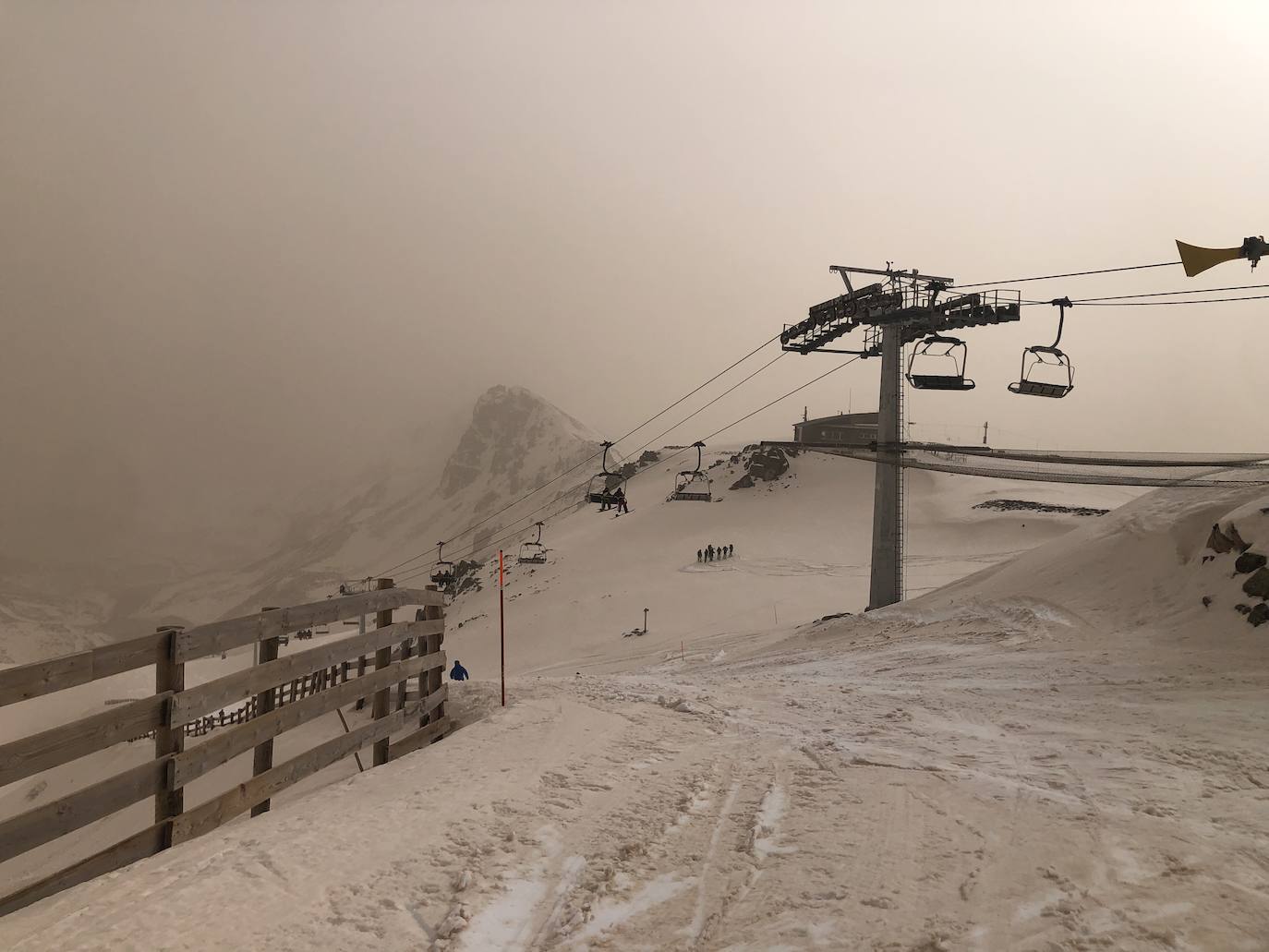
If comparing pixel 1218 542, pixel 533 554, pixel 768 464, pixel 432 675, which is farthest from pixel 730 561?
pixel 432 675

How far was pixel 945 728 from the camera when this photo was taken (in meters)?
7.34

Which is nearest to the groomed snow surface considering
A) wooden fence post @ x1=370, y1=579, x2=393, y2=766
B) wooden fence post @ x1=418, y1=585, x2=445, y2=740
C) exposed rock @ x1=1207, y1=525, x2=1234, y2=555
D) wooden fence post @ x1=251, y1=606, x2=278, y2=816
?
wooden fence post @ x1=251, y1=606, x2=278, y2=816

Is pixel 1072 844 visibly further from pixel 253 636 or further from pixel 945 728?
pixel 253 636

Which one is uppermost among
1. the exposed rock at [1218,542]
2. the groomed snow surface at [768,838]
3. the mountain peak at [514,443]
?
the mountain peak at [514,443]

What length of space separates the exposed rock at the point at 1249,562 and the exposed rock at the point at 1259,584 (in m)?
0.14

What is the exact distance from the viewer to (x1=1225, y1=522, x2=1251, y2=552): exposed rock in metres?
11.6

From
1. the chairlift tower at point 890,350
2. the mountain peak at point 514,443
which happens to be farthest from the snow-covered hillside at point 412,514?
the chairlift tower at point 890,350

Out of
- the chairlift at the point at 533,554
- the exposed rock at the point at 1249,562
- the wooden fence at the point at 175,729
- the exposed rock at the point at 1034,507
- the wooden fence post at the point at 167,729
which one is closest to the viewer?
the wooden fence at the point at 175,729

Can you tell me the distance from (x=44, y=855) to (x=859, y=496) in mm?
50212

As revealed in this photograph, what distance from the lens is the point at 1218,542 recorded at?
1227 centimetres

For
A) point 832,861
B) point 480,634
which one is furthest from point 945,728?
point 480,634

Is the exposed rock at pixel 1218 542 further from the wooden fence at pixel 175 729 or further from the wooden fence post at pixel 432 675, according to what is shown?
the wooden fence at pixel 175 729

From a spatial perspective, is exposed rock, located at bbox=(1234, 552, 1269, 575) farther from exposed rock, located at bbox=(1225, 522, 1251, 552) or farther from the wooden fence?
the wooden fence

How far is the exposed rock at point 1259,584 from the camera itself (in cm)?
1062
